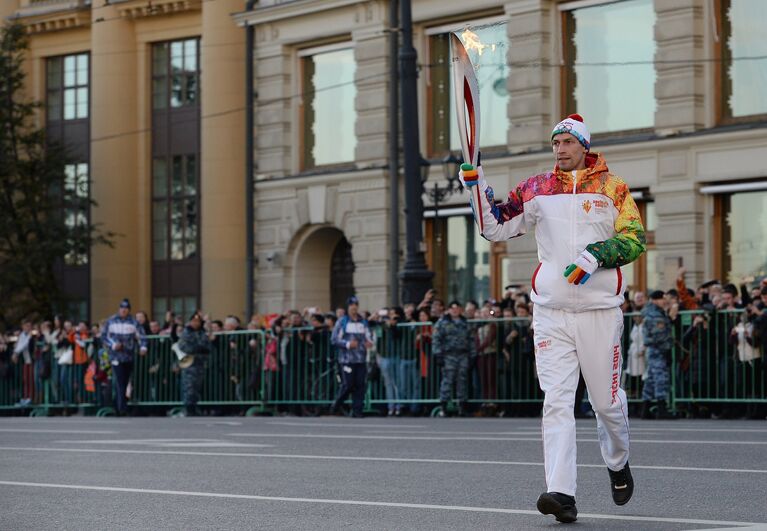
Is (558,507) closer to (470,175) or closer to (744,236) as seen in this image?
(470,175)

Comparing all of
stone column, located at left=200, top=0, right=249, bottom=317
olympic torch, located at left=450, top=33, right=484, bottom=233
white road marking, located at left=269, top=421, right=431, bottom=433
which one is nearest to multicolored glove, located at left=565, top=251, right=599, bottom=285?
olympic torch, located at left=450, top=33, right=484, bottom=233

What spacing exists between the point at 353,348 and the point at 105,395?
22.3ft

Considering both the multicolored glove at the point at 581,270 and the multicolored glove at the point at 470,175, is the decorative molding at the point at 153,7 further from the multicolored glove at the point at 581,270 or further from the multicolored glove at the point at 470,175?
the multicolored glove at the point at 581,270

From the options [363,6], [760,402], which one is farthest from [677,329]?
[363,6]

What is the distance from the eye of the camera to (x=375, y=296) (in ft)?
125

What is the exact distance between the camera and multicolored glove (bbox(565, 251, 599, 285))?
915 cm

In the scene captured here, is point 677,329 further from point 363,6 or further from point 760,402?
point 363,6

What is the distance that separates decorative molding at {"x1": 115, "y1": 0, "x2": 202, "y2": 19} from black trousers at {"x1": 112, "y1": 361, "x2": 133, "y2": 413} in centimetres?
1492

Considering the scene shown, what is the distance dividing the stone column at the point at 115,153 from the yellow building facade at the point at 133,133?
24mm

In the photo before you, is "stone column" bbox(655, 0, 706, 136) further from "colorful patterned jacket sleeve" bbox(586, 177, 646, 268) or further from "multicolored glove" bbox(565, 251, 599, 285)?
"multicolored glove" bbox(565, 251, 599, 285)

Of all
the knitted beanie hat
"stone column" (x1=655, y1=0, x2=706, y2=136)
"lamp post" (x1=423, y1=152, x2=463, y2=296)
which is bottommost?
the knitted beanie hat

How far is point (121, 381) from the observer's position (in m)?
30.4

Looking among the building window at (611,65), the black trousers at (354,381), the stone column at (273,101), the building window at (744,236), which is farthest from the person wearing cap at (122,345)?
the stone column at (273,101)

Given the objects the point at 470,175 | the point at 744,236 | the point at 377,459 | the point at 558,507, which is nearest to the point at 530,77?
the point at 744,236
